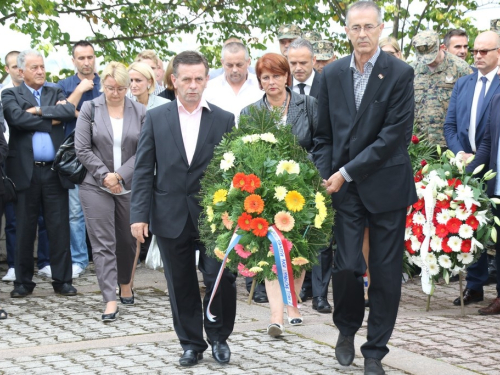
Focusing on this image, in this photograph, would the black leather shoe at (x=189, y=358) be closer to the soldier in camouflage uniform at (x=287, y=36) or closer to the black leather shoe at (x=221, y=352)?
the black leather shoe at (x=221, y=352)

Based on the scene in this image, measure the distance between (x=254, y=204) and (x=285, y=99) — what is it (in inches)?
83.7

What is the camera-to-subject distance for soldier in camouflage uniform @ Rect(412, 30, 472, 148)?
9977mm

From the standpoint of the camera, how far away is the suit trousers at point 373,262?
6.14 meters

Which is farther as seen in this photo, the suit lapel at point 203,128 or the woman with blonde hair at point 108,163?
the woman with blonde hair at point 108,163

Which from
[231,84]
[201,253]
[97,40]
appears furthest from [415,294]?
[97,40]

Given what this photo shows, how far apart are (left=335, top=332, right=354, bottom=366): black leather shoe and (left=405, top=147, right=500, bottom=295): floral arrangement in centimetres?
223

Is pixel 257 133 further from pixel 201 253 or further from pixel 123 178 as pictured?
pixel 123 178

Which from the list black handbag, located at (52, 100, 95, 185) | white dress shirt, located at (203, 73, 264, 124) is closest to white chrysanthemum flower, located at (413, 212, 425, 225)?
white dress shirt, located at (203, 73, 264, 124)

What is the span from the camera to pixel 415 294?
937 centimetres

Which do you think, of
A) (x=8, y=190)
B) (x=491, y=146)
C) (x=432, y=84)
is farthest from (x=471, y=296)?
(x=8, y=190)

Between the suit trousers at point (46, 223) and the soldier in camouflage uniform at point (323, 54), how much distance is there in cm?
313

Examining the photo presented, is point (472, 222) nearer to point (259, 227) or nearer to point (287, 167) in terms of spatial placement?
point (287, 167)

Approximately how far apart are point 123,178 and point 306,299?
6.87 ft

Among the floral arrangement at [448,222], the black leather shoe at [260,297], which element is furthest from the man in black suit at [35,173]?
the floral arrangement at [448,222]
